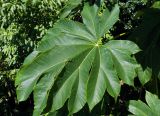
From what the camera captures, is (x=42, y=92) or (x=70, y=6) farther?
(x=70, y=6)

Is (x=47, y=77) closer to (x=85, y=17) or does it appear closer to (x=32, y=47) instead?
(x=85, y=17)

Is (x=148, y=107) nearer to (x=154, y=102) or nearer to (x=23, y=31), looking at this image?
(x=154, y=102)

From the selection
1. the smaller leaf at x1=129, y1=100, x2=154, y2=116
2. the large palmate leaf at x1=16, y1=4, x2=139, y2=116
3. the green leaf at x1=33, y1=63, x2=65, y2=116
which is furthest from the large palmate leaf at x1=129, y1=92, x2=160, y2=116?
the green leaf at x1=33, y1=63, x2=65, y2=116

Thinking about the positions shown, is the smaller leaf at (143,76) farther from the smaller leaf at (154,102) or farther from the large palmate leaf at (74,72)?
the large palmate leaf at (74,72)

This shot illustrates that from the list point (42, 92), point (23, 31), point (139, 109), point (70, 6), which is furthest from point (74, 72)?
point (23, 31)

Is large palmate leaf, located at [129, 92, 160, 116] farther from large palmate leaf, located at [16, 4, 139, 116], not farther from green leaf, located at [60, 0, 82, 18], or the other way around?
green leaf, located at [60, 0, 82, 18]
